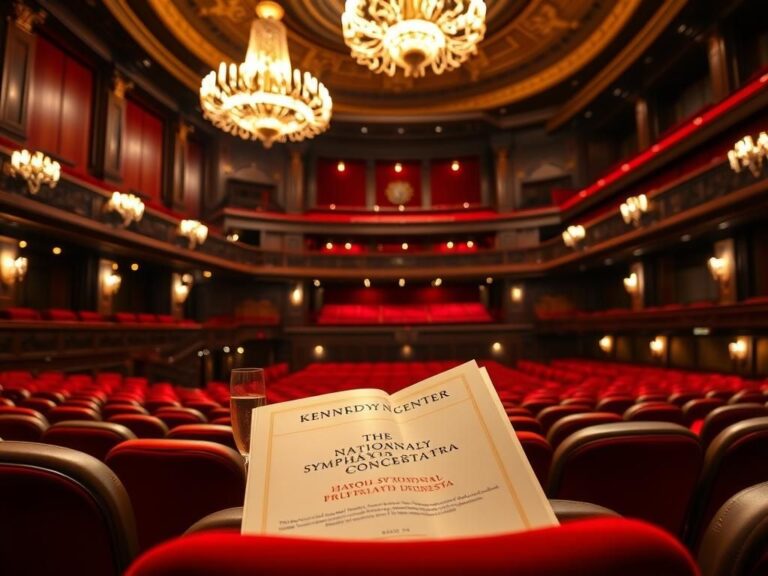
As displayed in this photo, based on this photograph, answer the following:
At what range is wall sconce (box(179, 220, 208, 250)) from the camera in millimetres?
12258

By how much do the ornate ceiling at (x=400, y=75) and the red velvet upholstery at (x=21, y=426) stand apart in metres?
11.6

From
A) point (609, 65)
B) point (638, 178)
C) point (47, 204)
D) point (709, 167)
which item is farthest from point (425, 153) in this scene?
point (47, 204)

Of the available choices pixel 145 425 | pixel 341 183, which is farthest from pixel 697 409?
pixel 341 183

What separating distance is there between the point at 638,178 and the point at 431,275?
6.85 metres

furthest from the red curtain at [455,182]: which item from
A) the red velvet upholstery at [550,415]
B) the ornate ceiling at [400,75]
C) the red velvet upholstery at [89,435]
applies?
the red velvet upholstery at [89,435]

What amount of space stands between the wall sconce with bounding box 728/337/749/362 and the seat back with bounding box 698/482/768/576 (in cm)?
1059

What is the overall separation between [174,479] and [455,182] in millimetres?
19121

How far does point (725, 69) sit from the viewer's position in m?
10.8

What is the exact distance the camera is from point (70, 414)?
2.93 meters

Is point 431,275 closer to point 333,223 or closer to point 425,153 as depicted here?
point 333,223

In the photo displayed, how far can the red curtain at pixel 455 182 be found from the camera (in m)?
19.5

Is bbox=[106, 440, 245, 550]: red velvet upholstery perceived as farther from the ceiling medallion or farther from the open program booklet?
the ceiling medallion

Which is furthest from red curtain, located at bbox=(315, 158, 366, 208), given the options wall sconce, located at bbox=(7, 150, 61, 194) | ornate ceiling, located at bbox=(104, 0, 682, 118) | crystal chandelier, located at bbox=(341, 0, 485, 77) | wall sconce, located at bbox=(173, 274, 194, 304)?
wall sconce, located at bbox=(7, 150, 61, 194)

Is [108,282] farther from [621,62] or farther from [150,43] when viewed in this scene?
[621,62]
